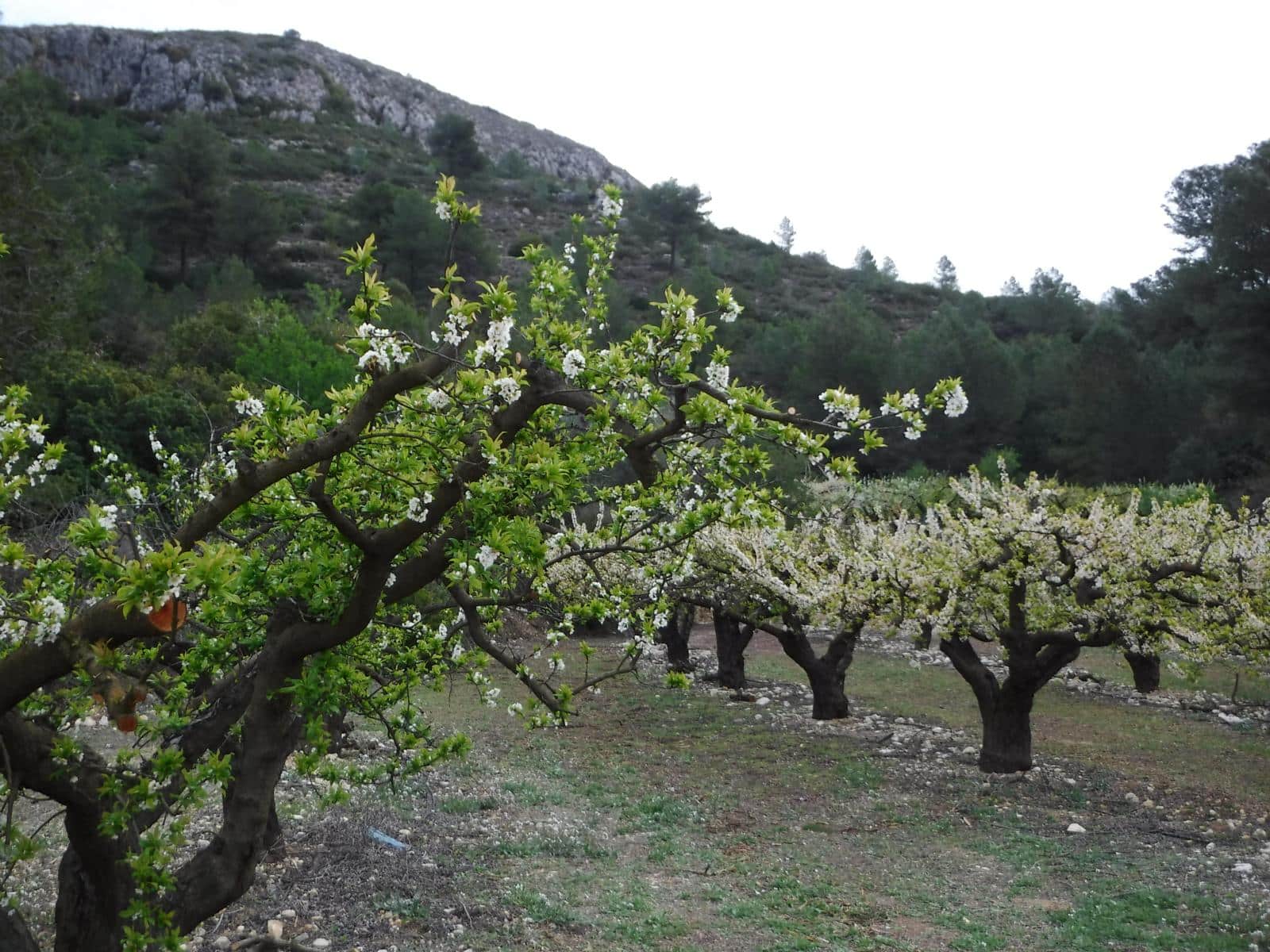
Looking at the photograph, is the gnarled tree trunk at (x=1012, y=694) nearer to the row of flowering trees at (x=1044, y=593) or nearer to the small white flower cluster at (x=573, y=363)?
the row of flowering trees at (x=1044, y=593)

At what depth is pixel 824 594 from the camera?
518 inches

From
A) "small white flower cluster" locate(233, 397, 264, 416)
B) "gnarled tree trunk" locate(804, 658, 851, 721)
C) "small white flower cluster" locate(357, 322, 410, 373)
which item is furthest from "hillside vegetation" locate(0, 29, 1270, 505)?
"small white flower cluster" locate(357, 322, 410, 373)

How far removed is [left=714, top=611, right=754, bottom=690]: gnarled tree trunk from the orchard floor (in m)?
3.58

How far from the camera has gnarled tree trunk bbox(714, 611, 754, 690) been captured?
19.1 metres

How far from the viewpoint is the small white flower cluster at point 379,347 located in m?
3.90

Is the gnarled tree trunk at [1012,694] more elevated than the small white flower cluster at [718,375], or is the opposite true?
the small white flower cluster at [718,375]

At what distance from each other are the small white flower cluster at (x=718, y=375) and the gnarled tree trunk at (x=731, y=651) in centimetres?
1390

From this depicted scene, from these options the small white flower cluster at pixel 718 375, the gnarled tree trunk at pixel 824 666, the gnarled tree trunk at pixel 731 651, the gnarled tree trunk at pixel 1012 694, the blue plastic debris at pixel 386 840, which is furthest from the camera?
the gnarled tree trunk at pixel 731 651

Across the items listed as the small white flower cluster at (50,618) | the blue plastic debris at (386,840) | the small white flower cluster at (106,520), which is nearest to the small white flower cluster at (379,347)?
the small white flower cluster at (106,520)

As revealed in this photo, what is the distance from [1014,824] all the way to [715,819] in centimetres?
305

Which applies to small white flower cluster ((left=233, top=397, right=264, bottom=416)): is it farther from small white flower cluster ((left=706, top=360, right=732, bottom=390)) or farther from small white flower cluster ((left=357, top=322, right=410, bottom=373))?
small white flower cluster ((left=706, top=360, right=732, bottom=390))

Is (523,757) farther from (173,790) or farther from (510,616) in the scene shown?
(510,616)

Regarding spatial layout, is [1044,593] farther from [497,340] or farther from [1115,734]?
[497,340]

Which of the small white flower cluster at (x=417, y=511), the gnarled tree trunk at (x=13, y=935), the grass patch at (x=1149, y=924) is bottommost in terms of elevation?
the grass patch at (x=1149, y=924)
